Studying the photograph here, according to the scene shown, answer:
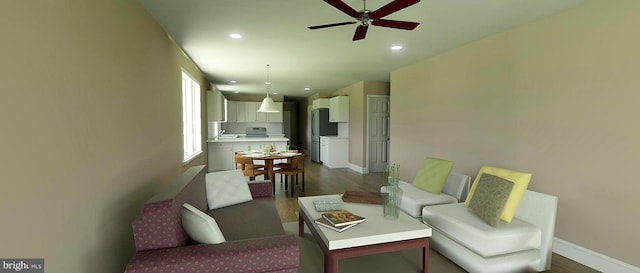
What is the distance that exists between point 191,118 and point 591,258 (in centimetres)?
567

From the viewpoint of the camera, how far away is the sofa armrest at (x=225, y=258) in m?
1.32

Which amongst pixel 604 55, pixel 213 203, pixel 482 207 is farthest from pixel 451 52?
pixel 213 203

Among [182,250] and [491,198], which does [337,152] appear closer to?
[491,198]

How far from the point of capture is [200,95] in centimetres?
538

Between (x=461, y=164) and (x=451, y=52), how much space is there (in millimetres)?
1658

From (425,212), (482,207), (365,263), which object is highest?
(482,207)

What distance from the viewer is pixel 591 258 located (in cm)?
233

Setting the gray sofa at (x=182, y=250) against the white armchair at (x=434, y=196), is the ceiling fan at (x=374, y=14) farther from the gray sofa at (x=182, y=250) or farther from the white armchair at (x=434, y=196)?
the white armchair at (x=434, y=196)

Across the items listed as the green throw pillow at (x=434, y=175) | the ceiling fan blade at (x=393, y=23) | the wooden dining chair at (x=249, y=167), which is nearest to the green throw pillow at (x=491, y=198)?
the green throw pillow at (x=434, y=175)

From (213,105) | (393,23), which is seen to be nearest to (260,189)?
(393,23)

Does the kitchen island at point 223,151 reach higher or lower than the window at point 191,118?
lower

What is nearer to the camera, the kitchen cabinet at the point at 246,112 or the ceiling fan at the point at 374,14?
the ceiling fan at the point at 374,14

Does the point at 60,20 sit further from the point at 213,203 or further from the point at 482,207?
the point at 482,207

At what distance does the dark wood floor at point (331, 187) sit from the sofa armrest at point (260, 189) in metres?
0.57
